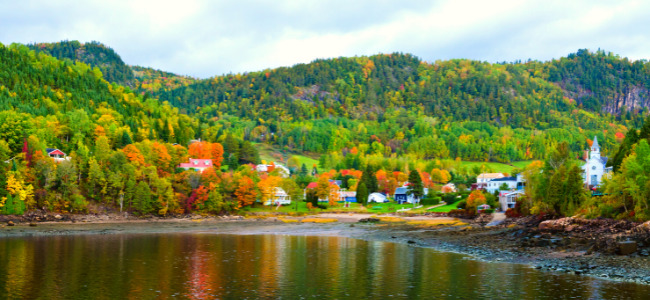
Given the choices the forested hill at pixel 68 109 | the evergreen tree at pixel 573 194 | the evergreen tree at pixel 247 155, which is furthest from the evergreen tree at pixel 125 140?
the evergreen tree at pixel 573 194

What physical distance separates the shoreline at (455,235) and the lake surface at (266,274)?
2.95 meters

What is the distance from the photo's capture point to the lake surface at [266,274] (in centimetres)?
3067

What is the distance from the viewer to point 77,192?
302ft

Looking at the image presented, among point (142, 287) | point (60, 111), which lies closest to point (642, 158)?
point (142, 287)

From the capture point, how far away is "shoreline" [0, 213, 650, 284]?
38.9 m

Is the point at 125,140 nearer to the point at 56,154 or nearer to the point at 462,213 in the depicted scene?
the point at 56,154

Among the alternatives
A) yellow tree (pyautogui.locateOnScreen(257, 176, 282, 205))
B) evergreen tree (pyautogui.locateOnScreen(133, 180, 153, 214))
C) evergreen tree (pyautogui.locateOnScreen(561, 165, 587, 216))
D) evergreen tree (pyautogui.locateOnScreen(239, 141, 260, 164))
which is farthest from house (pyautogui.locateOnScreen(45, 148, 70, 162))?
evergreen tree (pyautogui.locateOnScreen(561, 165, 587, 216))

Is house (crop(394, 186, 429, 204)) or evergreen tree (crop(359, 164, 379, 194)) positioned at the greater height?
evergreen tree (crop(359, 164, 379, 194))

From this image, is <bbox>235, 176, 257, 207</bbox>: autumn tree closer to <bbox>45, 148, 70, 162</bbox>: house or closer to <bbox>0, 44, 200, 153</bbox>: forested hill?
<bbox>0, 44, 200, 153</bbox>: forested hill

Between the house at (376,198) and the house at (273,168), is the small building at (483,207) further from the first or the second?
the house at (273,168)

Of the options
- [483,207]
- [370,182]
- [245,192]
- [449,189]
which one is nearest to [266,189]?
[245,192]

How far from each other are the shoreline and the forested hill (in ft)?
95.2

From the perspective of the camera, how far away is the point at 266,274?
38.1 meters

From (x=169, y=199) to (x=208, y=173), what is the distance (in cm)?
1195
